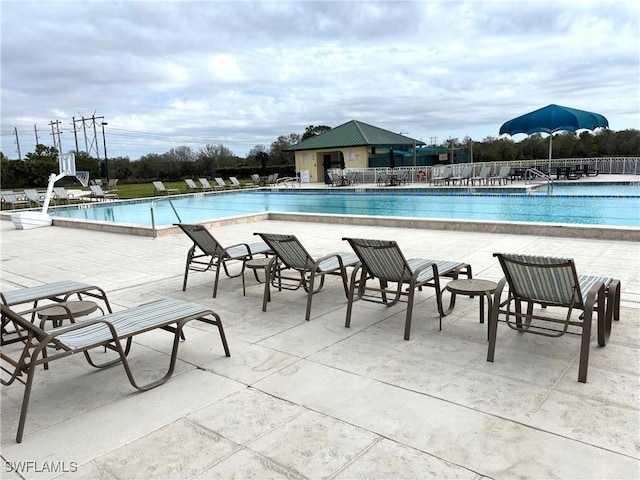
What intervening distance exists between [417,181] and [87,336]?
21954 mm

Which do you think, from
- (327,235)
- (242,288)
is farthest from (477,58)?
(242,288)

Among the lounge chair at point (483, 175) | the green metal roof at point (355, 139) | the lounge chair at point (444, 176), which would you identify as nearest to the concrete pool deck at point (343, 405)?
the lounge chair at point (483, 175)

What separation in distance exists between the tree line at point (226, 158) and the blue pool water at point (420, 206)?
13.8 meters

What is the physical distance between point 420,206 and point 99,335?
1325 centimetres

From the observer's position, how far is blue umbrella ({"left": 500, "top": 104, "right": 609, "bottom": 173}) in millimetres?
18391

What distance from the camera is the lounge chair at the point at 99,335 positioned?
2492 mm

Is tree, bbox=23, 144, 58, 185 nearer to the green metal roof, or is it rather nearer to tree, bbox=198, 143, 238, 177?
tree, bbox=198, 143, 238, 177

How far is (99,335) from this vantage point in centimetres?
283

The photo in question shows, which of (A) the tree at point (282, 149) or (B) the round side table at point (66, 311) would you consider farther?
(A) the tree at point (282, 149)

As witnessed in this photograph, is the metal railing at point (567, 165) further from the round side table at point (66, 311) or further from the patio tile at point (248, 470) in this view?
the patio tile at point (248, 470)

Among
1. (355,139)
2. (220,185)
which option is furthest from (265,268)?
(355,139)

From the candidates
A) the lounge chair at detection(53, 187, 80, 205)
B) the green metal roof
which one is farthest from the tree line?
the lounge chair at detection(53, 187, 80, 205)

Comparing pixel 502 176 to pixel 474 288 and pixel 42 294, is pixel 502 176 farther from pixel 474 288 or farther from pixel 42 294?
pixel 42 294

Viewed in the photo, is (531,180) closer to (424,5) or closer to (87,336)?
(424,5)
